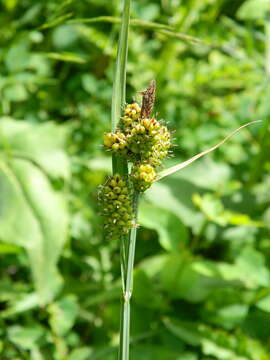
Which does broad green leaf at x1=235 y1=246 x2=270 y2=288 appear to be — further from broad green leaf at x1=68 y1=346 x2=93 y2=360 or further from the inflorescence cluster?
the inflorescence cluster

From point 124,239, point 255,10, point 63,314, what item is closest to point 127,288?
point 124,239

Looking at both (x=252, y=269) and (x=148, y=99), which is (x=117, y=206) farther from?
(x=252, y=269)

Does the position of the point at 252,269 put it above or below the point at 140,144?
above

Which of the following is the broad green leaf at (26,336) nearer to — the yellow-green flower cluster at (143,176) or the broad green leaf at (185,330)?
the broad green leaf at (185,330)

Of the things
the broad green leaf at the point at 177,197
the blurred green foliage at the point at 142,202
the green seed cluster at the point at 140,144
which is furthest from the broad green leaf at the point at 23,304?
the green seed cluster at the point at 140,144

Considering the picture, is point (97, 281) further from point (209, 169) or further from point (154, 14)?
point (154, 14)

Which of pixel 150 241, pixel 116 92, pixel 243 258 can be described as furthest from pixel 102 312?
pixel 116 92
